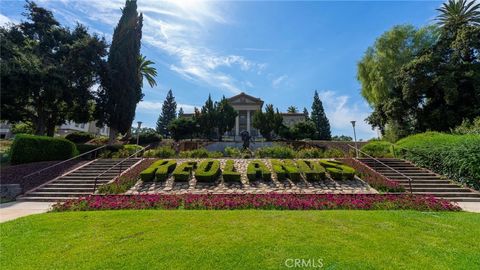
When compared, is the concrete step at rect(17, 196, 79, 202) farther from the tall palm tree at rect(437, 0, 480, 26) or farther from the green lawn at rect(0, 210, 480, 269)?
the tall palm tree at rect(437, 0, 480, 26)

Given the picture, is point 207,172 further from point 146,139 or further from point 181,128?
point 181,128

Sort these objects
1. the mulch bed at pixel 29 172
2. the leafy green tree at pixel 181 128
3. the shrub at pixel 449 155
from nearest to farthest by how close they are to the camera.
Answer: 1. the shrub at pixel 449 155
2. the mulch bed at pixel 29 172
3. the leafy green tree at pixel 181 128

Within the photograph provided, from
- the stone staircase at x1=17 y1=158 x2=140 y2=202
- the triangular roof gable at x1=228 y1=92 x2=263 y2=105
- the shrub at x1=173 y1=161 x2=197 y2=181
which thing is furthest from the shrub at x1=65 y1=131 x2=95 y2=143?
the triangular roof gable at x1=228 y1=92 x2=263 y2=105

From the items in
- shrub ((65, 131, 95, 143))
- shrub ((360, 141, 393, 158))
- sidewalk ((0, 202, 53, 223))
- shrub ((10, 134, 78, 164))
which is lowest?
sidewalk ((0, 202, 53, 223))

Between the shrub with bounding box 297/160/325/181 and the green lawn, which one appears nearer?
the green lawn

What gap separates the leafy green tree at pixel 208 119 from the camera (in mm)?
28531

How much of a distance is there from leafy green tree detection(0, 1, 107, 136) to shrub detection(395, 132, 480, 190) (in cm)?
2328

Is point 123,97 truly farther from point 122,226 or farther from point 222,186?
point 122,226

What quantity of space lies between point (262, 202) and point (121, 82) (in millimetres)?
19102

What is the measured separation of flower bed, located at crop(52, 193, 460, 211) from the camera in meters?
7.35

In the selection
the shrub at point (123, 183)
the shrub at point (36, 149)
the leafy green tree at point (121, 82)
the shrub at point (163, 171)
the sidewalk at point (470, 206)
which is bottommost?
the sidewalk at point (470, 206)

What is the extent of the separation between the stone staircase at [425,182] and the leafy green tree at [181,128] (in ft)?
64.8

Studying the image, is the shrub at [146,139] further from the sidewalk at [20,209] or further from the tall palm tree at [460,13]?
the tall palm tree at [460,13]

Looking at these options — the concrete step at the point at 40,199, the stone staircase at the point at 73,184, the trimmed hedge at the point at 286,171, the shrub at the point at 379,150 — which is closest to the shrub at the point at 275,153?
the trimmed hedge at the point at 286,171
